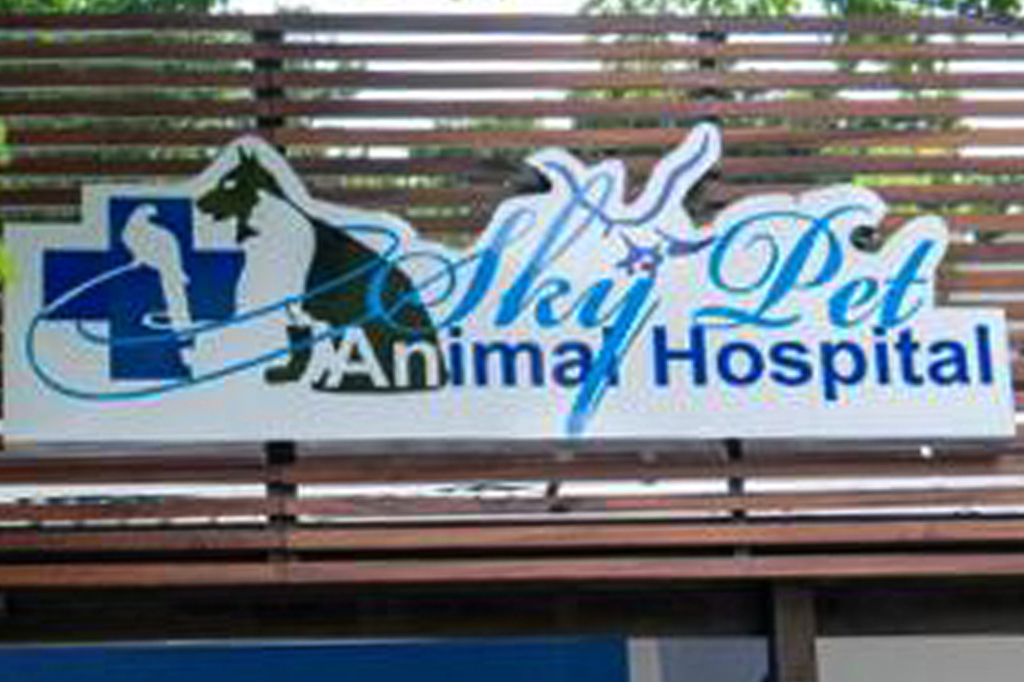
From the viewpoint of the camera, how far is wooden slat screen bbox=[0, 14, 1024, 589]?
25.3 feet

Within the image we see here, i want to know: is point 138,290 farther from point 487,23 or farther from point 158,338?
point 487,23

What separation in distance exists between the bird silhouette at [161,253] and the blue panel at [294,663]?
345 cm

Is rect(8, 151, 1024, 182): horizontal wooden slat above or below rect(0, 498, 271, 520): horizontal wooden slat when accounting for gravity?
above

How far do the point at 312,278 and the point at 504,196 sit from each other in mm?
896

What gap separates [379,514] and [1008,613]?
2.67 m

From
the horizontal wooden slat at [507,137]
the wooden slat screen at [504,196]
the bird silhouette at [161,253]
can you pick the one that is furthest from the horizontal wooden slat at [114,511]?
the horizontal wooden slat at [507,137]

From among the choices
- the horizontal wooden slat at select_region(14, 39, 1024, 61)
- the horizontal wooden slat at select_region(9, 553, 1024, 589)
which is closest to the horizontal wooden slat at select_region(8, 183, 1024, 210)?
the horizontal wooden slat at select_region(14, 39, 1024, 61)

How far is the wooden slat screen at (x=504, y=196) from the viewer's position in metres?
7.70

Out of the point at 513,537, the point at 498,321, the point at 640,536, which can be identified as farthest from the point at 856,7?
the point at 513,537

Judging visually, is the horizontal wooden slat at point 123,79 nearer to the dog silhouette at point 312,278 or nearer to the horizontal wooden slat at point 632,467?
the dog silhouette at point 312,278

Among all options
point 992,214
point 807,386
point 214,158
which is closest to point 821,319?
point 807,386

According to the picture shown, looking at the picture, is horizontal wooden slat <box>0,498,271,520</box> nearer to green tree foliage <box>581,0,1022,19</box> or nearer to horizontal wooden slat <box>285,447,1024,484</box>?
horizontal wooden slat <box>285,447,1024,484</box>

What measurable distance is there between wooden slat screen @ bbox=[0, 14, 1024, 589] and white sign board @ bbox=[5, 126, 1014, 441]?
0.14m

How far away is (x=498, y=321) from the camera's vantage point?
794cm
